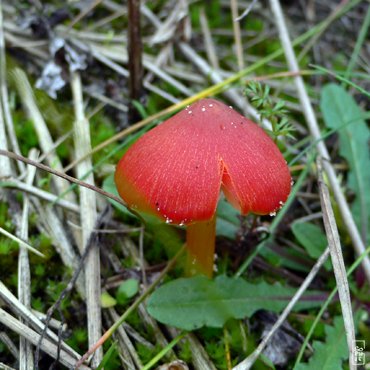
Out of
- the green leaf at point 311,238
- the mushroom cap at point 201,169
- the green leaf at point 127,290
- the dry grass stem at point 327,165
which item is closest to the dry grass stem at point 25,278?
the green leaf at point 127,290

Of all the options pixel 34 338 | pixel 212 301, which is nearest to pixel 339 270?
pixel 212 301

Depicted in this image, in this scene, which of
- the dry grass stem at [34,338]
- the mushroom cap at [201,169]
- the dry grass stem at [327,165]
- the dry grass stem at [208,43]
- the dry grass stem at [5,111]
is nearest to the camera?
the mushroom cap at [201,169]

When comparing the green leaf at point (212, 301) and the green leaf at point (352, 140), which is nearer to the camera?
the green leaf at point (212, 301)

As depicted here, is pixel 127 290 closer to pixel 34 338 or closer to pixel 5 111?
pixel 34 338

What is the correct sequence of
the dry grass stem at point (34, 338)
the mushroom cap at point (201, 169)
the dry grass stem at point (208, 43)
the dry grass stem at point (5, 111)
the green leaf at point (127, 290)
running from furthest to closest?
the dry grass stem at point (208, 43)
the dry grass stem at point (5, 111)
the green leaf at point (127, 290)
the dry grass stem at point (34, 338)
the mushroom cap at point (201, 169)

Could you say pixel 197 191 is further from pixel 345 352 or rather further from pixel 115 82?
pixel 115 82

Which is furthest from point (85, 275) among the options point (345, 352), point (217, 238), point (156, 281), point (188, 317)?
point (345, 352)

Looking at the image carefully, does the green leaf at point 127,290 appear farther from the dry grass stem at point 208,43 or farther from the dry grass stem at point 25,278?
the dry grass stem at point 208,43
